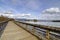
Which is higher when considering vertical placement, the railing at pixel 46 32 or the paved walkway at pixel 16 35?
the railing at pixel 46 32

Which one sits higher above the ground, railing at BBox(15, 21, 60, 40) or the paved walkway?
railing at BBox(15, 21, 60, 40)

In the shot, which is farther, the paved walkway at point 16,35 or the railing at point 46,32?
the paved walkway at point 16,35

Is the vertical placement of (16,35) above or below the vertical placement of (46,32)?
below

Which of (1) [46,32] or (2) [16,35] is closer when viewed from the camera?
(1) [46,32]

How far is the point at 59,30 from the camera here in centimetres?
369

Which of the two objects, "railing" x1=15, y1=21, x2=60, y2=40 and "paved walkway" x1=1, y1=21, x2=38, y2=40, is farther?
"paved walkway" x1=1, y1=21, x2=38, y2=40
